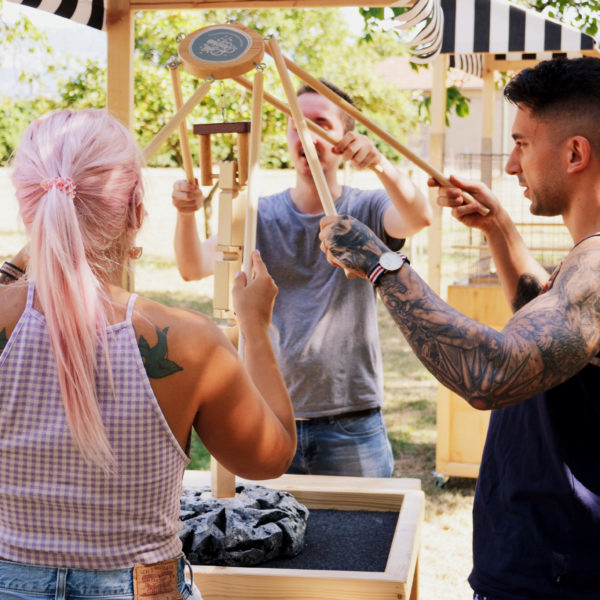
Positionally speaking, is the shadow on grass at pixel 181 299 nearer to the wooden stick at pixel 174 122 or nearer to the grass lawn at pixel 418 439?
the grass lawn at pixel 418 439

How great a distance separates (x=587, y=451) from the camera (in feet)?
4.70

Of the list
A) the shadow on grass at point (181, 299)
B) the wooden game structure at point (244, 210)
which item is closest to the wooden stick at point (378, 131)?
the wooden game structure at point (244, 210)

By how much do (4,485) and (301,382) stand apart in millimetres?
1391

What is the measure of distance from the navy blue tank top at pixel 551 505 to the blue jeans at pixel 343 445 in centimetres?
100

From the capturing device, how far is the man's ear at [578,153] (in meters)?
1.52

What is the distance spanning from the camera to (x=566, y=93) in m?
1.57

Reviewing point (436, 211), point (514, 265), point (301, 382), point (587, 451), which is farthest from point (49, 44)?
point (587, 451)

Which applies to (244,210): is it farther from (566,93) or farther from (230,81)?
(230,81)

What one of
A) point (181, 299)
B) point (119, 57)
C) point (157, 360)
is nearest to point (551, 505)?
point (157, 360)

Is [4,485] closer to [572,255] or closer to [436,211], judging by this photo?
[572,255]

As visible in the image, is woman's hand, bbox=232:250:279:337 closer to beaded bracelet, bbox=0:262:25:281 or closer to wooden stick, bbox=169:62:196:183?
beaded bracelet, bbox=0:262:25:281

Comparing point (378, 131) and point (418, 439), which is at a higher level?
Answer: point (378, 131)

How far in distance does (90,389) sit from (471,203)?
3.99 feet

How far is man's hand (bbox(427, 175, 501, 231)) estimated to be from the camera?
204cm
